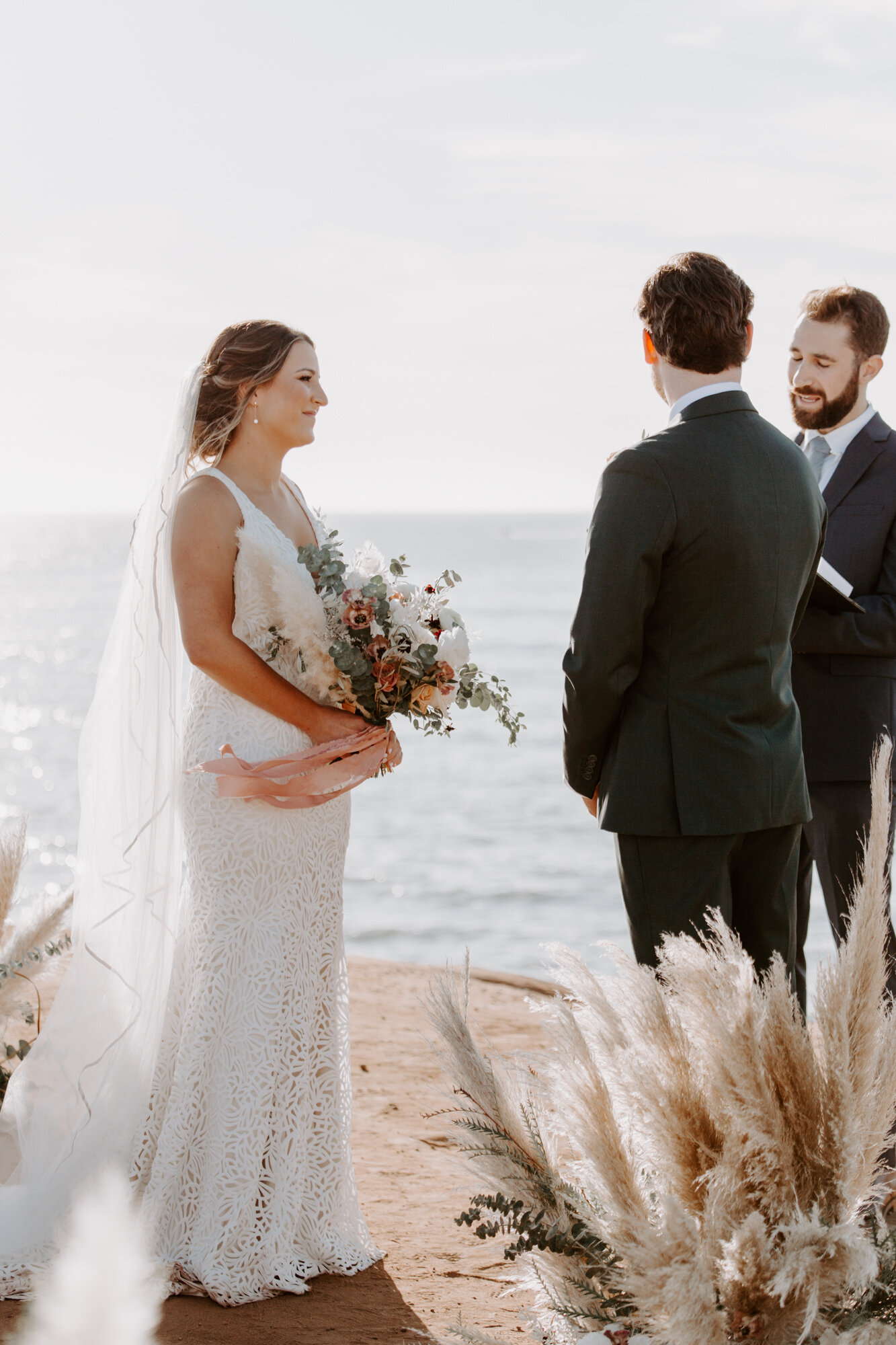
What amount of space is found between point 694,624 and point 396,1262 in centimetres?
207

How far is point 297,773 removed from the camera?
3389mm

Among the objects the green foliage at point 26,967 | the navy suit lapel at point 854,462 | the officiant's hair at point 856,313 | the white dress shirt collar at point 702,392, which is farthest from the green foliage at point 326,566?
the officiant's hair at point 856,313

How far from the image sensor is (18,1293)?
10.5 ft

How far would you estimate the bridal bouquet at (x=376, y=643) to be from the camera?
3.31 meters

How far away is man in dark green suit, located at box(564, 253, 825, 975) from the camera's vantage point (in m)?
2.80

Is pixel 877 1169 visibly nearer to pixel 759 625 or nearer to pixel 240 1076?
pixel 759 625

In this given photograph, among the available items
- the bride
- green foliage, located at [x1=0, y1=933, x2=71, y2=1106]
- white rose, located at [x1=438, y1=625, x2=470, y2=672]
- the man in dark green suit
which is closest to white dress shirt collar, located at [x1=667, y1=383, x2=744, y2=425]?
the man in dark green suit

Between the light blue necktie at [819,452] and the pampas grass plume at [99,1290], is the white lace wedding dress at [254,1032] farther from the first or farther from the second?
the pampas grass plume at [99,1290]

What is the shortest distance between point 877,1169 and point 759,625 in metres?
1.29

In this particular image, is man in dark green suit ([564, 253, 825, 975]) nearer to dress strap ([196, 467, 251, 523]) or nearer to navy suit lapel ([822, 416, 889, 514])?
Answer: navy suit lapel ([822, 416, 889, 514])

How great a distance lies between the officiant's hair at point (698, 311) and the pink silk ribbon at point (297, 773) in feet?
4.47

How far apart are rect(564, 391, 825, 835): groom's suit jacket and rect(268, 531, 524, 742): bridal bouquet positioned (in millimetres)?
477

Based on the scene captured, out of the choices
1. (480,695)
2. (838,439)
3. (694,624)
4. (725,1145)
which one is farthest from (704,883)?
(838,439)

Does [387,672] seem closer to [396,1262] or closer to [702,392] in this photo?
[702,392]
